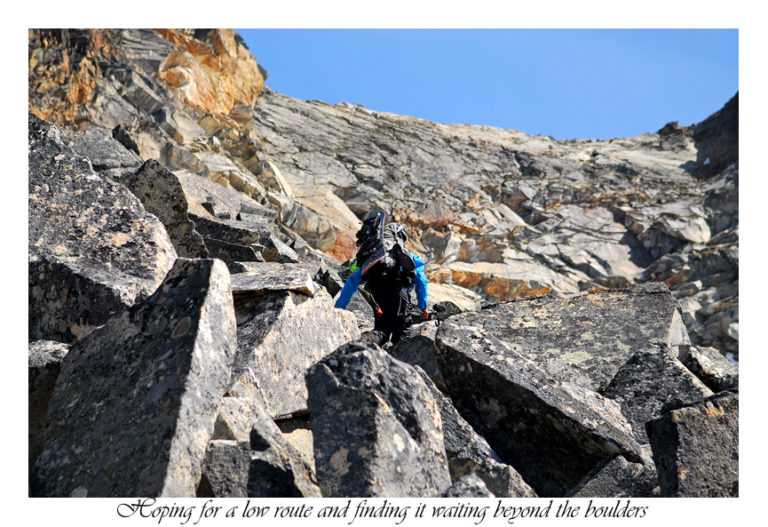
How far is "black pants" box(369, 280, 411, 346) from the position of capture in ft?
22.2

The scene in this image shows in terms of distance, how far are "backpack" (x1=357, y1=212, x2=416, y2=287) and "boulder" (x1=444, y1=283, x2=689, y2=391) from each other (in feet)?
2.55

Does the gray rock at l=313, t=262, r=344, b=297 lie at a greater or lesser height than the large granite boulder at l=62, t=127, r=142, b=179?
lesser

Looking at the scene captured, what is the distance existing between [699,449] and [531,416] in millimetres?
1093

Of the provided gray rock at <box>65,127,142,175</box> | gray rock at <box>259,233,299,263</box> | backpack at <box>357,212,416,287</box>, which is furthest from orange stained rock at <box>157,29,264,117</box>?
backpack at <box>357,212,416,287</box>

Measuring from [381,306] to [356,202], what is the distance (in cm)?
1911

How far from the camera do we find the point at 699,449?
3941 mm

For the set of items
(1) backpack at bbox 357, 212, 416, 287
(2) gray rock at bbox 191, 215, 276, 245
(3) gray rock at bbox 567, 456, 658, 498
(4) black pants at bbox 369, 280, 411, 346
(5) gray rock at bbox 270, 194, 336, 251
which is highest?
(5) gray rock at bbox 270, 194, 336, 251

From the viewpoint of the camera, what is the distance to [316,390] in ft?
12.1

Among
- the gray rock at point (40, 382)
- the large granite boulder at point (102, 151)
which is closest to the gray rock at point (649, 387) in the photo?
the gray rock at point (40, 382)

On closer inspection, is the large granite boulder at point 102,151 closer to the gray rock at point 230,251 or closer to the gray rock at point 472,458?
the gray rock at point 230,251

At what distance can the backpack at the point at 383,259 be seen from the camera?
704cm

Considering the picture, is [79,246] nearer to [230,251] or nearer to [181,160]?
[230,251]

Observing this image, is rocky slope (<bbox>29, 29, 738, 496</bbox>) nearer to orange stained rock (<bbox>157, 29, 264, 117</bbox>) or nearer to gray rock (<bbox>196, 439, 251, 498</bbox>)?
gray rock (<bbox>196, 439, 251, 498</bbox>)

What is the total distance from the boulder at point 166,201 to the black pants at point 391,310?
2443 millimetres
